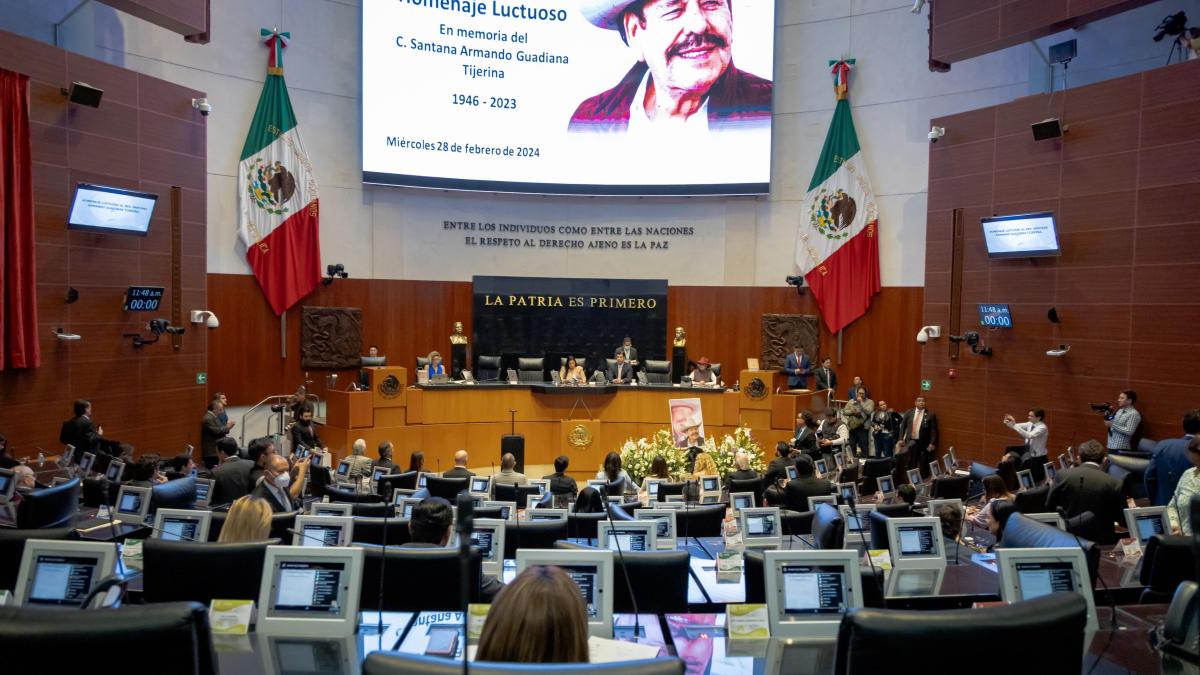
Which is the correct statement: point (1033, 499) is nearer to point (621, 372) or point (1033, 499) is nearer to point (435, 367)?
point (621, 372)

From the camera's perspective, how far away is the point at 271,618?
3268 mm

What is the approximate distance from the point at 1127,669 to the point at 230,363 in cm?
1414

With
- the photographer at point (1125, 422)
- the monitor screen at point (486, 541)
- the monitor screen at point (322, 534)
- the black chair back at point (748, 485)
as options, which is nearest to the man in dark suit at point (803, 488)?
the black chair back at point (748, 485)

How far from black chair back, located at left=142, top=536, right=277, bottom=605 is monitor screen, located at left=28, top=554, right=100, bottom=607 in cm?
34

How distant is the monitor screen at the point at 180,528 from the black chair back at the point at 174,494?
4.91 ft

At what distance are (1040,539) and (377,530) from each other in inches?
152

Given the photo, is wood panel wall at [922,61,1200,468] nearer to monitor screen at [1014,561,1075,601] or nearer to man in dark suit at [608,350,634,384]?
man in dark suit at [608,350,634,384]

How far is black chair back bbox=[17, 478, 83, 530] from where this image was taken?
5.87 metres

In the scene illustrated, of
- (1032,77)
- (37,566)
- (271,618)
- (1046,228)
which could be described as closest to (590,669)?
(271,618)

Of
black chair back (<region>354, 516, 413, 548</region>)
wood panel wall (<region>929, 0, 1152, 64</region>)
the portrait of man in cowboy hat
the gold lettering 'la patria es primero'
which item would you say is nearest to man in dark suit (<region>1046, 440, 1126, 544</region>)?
black chair back (<region>354, 516, 413, 548</region>)

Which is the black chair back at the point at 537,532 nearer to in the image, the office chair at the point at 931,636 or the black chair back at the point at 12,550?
the black chair back at the point at 12,550

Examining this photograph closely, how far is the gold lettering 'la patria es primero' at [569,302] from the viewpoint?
657 inches

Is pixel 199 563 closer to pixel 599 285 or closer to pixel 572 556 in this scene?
pixel 572 556

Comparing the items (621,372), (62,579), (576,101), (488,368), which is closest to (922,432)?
(621,372)
